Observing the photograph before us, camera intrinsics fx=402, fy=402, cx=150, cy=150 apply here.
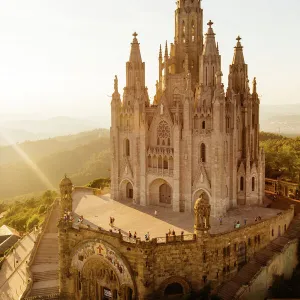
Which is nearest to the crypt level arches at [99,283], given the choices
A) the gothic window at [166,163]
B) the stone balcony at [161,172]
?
the stone balcony at [161,172]

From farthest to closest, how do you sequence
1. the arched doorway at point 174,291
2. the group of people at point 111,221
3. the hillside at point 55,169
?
the hillside at point 55,169 → the group of people at point 111,221 → the arched doorway at point 174,291

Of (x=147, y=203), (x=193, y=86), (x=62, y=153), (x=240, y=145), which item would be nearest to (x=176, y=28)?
(x=193, y=86)

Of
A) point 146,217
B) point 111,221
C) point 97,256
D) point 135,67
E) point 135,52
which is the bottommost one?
point 97,256

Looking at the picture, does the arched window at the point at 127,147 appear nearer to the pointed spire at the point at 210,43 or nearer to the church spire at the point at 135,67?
the church spire at the point at 135,67

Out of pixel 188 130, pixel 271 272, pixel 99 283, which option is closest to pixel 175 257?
pixel 99 283

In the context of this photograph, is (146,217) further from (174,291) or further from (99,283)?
(174,291)

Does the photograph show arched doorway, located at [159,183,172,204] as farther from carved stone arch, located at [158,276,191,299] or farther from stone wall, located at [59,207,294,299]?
carved stone arch, located at [158,276,191,299]

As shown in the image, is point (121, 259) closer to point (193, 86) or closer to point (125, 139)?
point (125, 139)
